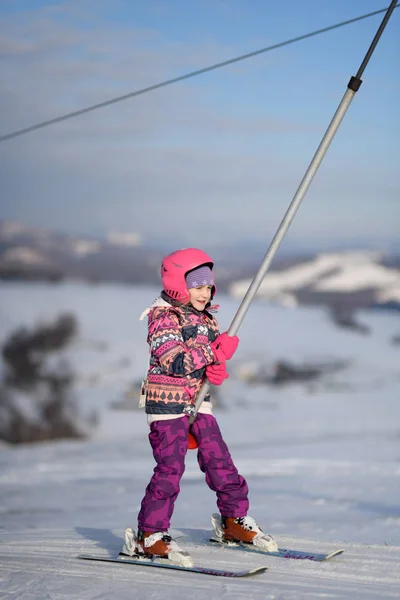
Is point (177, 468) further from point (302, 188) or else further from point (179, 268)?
point (302, 188)

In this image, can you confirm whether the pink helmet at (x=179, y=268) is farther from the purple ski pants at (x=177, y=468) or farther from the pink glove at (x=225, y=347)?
the purple ski pants at (x=177, y=468)

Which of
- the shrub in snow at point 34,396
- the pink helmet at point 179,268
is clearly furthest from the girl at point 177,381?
the shrub in snow at point 34,396

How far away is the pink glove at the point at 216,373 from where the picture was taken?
519 centimetres

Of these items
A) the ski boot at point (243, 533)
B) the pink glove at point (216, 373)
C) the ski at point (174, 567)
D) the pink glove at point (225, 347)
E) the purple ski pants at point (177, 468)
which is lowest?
the ski at point (174, 567)

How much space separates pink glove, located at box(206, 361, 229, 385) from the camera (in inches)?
204

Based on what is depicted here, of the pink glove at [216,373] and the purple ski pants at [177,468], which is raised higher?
the pink glove at [216,373]

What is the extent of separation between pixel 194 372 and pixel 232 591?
4.28ft

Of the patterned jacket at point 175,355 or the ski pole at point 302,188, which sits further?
the ski pole at point 302,188

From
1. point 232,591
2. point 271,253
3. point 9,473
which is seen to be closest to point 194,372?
point 271,253

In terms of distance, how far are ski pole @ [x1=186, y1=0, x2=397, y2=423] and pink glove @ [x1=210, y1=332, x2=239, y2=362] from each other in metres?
0.07

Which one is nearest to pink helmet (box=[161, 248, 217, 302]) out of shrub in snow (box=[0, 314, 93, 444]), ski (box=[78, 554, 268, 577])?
ski (box=[78, 554, 268, 577])

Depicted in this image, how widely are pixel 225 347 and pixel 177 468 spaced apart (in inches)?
27.5

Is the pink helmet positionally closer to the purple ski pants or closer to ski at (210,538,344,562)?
the purple ski pants

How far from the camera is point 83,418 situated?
6844cm
